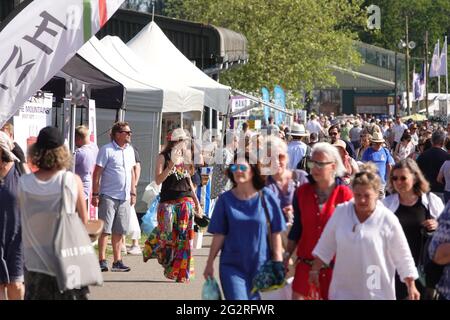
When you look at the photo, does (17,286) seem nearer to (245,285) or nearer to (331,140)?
(245,285)

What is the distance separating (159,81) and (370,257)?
13469mm

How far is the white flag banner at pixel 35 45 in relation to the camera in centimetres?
1093

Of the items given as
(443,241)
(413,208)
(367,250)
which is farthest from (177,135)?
(443,241)

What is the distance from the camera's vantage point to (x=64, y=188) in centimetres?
761

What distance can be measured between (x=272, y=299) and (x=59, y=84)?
26.2ft

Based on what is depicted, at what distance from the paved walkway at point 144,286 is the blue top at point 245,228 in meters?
3.61

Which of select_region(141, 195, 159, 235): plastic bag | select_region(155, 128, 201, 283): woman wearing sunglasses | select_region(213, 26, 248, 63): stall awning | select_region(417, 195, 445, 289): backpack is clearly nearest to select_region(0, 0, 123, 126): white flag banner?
select_region(155, 128, 201, 283): woman wearing sunglasses

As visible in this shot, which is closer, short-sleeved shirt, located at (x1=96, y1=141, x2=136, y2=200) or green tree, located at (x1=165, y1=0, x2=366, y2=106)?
short-sleeved shirt, located at (x1=96, y1=141, x2=136, y2=200)

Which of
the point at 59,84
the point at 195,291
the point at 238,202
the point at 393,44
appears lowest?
the point at 195,291

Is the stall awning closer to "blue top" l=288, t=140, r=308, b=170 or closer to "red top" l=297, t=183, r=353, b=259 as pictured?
"blue top" l=288, t=140, r=308, b=170

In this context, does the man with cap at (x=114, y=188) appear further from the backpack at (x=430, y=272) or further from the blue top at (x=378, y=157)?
the backpack at (x=430, y=272)

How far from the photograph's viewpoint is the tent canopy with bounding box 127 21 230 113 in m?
22.9

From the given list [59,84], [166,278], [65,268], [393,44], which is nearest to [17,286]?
[65,268]

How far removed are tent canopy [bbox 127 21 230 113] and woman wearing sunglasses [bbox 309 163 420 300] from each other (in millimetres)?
15031
